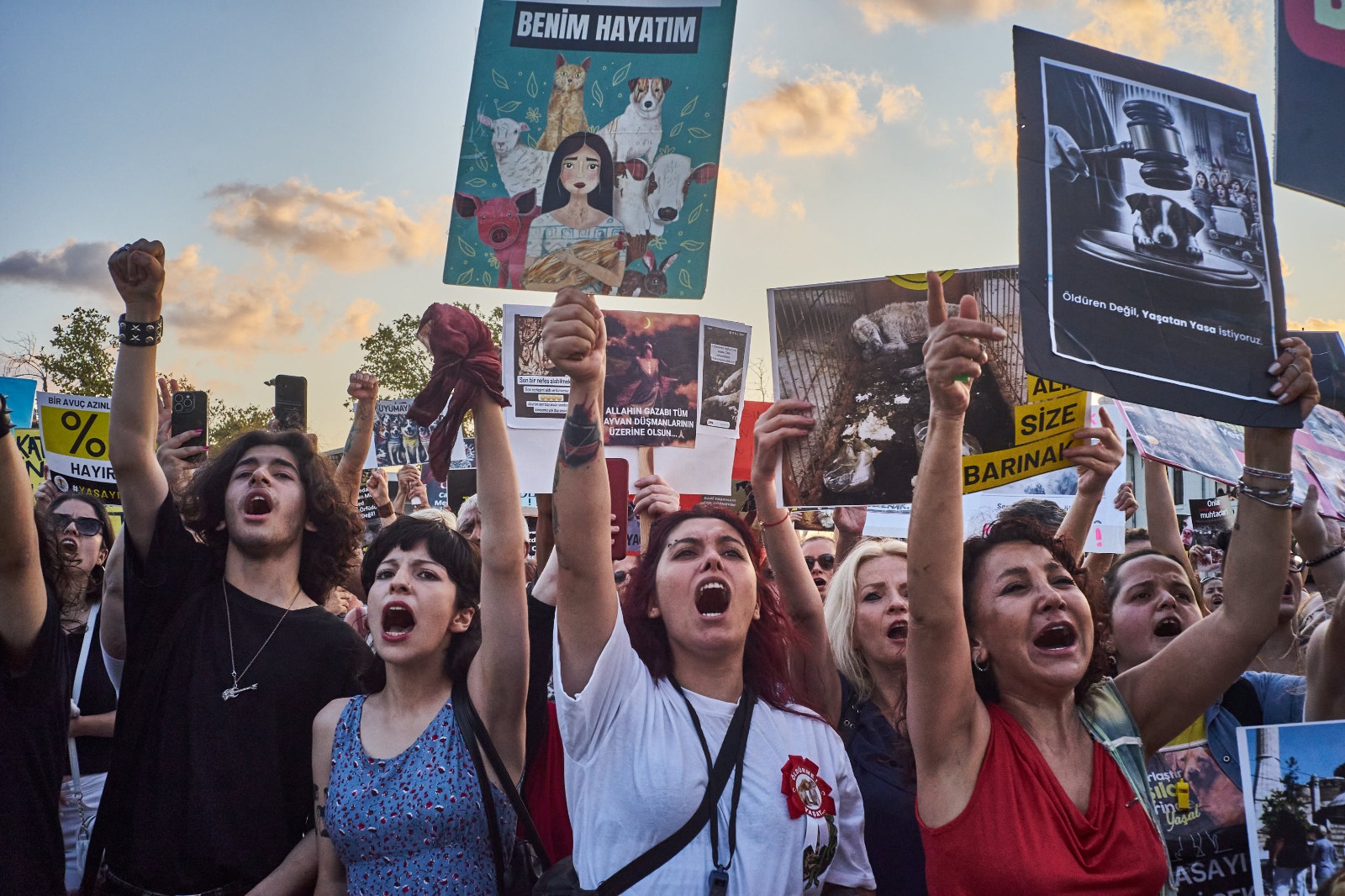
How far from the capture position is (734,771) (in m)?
2.71

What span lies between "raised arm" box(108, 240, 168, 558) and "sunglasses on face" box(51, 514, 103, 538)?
1.56 meters

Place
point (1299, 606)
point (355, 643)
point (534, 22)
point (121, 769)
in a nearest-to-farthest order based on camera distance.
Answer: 1. point (534, 22)
2. point (121, 769)
3. point (355, 643)
4. point (1299, 606)

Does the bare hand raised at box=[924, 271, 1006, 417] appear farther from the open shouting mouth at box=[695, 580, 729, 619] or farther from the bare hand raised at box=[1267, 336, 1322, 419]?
the bare hand raised at box=[1267, 336, 1322, 419]

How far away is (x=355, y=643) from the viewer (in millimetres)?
3598

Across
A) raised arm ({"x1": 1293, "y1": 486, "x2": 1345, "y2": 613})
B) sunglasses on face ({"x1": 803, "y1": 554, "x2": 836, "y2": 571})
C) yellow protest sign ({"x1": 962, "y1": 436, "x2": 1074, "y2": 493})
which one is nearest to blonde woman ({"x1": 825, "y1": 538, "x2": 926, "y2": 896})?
yellow protest sign ({"x1": 962, "y1": 436, "x2": 1074, "y2": 493})

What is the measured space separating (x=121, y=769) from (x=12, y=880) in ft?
1.27

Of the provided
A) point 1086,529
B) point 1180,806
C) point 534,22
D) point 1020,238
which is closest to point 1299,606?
point 1086,529

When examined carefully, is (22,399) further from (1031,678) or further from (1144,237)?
(1144,237)

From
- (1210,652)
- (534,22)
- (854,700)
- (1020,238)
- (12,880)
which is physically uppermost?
(534,22)

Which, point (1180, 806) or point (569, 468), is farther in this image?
point (1180, 806)

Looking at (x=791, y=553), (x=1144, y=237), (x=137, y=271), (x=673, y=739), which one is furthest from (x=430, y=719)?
(x=1144, y=237)

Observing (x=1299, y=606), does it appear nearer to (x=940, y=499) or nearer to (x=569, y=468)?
(x=940, y=499)

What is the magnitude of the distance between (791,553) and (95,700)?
2834 mm

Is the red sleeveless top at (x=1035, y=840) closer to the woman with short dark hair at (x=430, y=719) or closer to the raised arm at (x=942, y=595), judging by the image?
the raised arm at (x=942, y=595)
